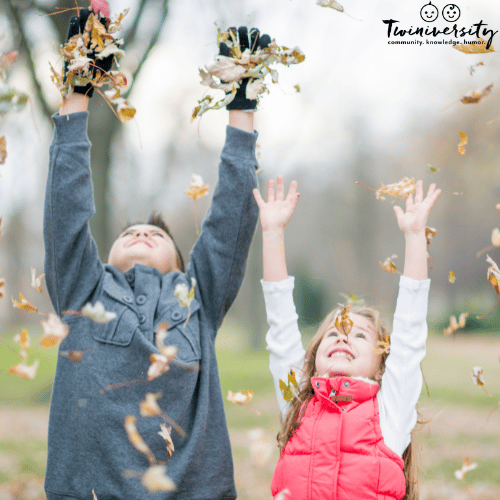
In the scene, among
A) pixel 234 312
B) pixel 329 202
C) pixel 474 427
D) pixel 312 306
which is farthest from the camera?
pixel 329 202

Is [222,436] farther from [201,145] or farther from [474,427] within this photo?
[201,145]

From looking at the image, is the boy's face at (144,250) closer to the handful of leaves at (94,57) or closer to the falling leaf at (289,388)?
the handful of leaves at (94,57)

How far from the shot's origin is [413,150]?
10.1m

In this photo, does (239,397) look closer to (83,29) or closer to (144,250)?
(144,250)

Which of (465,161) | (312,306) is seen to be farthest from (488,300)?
(312,306)

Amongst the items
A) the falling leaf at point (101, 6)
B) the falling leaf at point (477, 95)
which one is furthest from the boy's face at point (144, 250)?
the falling leaf at point (477, 95)

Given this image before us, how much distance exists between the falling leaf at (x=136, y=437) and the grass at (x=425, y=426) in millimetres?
335

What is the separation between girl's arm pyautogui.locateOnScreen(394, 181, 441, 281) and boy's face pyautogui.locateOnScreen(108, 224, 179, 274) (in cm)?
81

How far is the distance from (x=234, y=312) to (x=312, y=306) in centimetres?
205

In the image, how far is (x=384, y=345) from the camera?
5.12ft

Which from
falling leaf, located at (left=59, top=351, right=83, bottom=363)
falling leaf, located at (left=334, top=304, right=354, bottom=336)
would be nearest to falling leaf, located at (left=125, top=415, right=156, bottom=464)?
falling leaf, located at (left=59, top=351, right=83, bottom=363)

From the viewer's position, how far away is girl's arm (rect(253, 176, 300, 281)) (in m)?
1.56

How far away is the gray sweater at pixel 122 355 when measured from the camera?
1477mm

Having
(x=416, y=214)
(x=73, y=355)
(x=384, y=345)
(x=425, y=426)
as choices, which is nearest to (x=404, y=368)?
(x=384, y=345)
